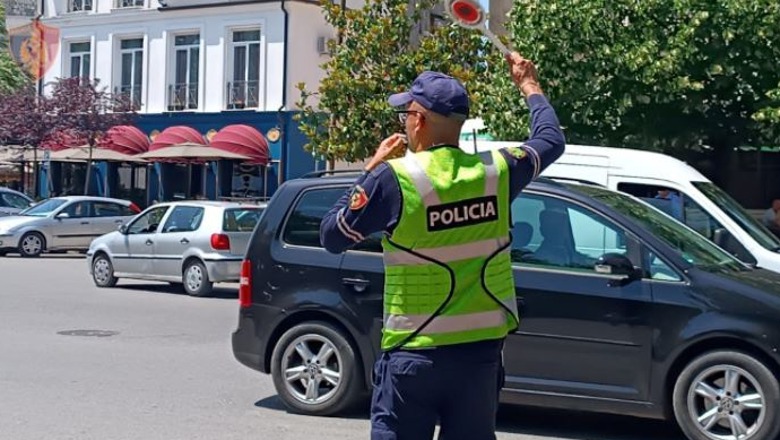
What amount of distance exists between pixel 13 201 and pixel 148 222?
12.4 m

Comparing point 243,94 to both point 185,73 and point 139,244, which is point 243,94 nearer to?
point 185,73

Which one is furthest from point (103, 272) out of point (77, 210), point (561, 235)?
point (561, 235)

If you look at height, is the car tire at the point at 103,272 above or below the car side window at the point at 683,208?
below

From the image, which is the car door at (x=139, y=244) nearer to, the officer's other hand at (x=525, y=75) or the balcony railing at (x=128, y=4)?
the officer's other hand at (x=525, y=75)

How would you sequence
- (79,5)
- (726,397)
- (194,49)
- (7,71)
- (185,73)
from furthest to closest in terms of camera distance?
(7,71), (79,5), (185,73), (194,49), (726,397)

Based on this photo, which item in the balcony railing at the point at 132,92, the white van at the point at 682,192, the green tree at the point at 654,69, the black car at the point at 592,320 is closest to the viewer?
the black car at the point at 592,320

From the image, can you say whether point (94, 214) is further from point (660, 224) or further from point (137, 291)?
point (660, 224)

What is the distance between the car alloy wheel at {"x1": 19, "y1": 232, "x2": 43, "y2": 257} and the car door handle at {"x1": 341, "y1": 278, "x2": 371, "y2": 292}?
19.5 metres

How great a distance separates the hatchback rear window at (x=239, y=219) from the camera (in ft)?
60.2

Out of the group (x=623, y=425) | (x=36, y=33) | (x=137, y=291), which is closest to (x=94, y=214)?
(x=137, y=291)

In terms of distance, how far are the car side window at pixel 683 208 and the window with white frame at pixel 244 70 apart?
2674cm

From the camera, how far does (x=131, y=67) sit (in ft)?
134

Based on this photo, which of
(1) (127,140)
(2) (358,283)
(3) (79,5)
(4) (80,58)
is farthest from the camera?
(4) (80,58)

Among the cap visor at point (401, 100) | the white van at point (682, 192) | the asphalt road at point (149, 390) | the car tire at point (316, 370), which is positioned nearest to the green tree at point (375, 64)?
the asphalt road at point (149, 390)
